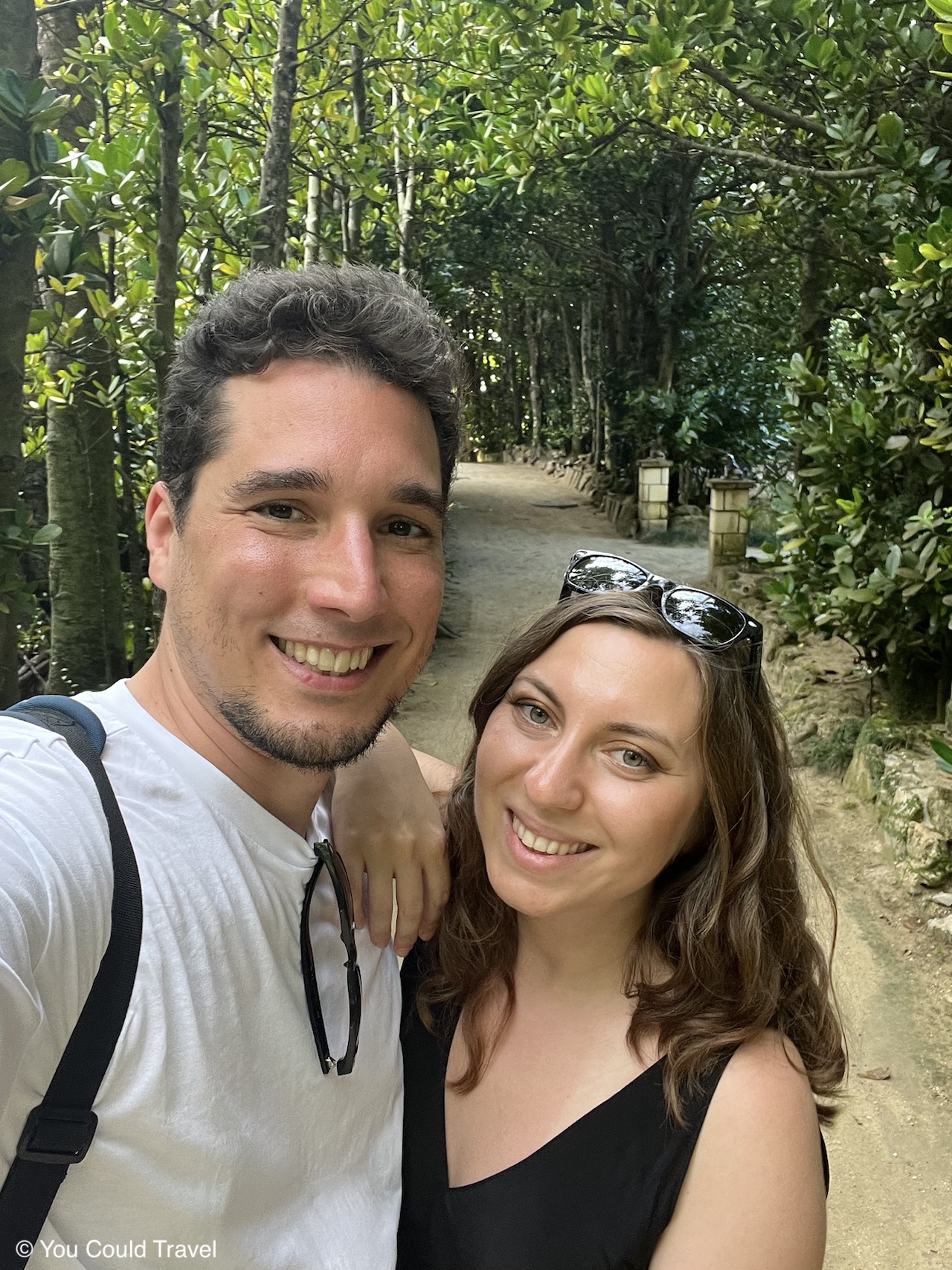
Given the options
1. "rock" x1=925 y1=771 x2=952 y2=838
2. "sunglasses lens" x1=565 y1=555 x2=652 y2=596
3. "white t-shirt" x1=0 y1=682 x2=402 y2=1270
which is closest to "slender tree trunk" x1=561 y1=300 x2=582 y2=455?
"rock" x1=925 y1=771 x2=952 y2=838

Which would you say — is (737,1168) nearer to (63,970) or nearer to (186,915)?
(186,915)

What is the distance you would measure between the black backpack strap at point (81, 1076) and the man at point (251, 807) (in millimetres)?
14

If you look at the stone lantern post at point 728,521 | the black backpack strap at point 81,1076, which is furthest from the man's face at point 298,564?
the stone lantern post at point 728,521

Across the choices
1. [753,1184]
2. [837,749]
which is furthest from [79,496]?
[837,749]

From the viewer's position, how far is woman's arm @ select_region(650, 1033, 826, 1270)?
124 centimetres

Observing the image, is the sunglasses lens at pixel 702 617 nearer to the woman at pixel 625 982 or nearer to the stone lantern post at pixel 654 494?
the woman at pixel 625 982

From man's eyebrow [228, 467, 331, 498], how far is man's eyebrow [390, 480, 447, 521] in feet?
0.33

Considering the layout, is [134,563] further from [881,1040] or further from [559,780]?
[881,1040]

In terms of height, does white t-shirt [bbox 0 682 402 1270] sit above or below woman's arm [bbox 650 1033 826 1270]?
above

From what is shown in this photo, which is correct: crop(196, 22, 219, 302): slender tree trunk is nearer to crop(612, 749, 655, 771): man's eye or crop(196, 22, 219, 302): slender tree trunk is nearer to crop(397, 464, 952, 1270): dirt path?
crop(397, 464, 952, 1270): dirt path

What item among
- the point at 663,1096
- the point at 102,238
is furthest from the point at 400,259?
the point at 663,1096

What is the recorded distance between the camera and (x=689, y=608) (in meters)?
1.55

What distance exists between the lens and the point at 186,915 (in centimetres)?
105

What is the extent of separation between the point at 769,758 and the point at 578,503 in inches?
595
